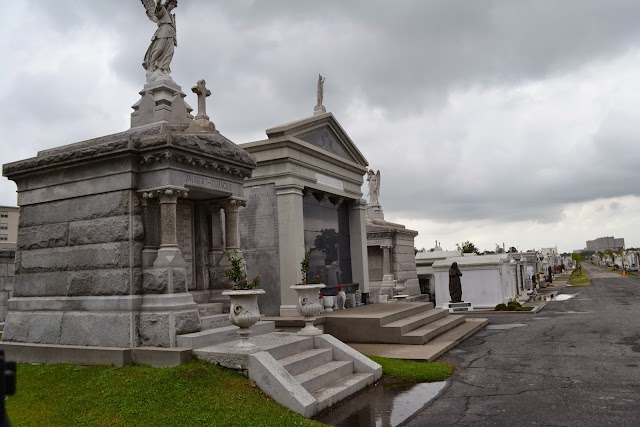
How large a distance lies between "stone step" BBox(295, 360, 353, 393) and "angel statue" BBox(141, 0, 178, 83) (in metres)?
6.64

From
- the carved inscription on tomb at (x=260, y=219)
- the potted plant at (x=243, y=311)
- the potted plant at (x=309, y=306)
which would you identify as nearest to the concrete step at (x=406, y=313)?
the potted plant at (x=309, y=306)

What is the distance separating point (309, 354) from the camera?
30.0ft

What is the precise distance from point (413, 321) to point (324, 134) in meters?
6.95

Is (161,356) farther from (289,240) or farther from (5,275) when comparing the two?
(5,275)

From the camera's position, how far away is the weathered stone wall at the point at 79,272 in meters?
8.65

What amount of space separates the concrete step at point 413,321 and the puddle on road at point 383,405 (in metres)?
3.77

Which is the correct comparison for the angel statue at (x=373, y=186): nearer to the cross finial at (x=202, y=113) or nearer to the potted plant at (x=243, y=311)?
the cross finial at (x=202, y=113)

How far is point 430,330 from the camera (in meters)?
13.8

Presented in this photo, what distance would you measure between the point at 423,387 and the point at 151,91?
753cm

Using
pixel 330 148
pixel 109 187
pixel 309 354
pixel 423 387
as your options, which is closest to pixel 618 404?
pixel 423 387

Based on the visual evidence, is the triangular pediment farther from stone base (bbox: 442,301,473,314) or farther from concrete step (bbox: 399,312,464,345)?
stone base (bbox: 442,301,473,314)

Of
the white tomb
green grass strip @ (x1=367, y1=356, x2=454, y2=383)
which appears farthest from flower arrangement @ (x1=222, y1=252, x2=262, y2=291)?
the white tomb

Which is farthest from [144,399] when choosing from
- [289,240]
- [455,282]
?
[455,282]

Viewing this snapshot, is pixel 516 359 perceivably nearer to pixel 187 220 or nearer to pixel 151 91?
pixel 187 220
